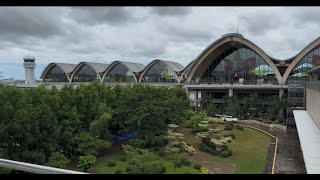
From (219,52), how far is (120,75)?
18.4 metres

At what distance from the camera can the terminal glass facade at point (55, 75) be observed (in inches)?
2483

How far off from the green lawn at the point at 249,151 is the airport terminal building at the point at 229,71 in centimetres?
1070

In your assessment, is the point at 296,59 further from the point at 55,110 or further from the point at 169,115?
the point at 55,110

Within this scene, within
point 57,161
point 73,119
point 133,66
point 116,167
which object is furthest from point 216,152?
point 133,66

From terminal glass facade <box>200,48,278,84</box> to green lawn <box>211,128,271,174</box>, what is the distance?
16.9 m

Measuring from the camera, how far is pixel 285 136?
26.4 m

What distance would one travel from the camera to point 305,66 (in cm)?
4128

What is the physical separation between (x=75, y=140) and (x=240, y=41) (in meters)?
30.2

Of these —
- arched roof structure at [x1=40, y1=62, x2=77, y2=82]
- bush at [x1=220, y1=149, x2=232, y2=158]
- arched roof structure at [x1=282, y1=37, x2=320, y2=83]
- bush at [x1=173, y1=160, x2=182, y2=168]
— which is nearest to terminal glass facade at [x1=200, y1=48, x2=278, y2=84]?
arched roof structure at [x1=282, y1=37, x2=320, y2=83]

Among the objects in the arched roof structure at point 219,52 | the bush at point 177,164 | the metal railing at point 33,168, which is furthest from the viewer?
the arched roof structure at point 219,52

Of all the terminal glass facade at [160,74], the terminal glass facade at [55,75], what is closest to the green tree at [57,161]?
the terminal glass facade at [160,74]

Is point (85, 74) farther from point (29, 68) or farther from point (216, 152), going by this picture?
point (216, 152)

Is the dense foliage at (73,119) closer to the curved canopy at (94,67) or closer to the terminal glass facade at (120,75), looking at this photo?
the terminal glass facade at (120,75)

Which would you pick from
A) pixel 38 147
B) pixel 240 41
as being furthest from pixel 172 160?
pixel 240 41
